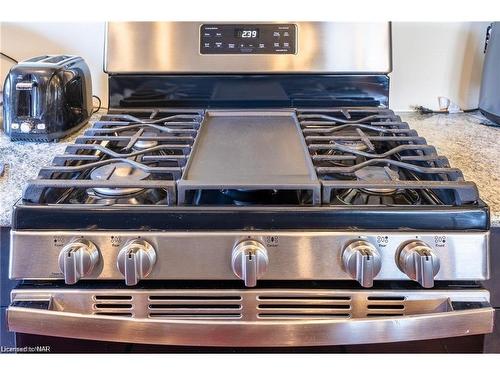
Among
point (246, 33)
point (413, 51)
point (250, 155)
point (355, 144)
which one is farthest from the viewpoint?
point (413, 51)

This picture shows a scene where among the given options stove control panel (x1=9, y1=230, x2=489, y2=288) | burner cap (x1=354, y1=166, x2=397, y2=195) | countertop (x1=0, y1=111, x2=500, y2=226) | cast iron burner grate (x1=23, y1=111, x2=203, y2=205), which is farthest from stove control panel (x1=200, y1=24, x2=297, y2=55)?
stove control panel (x1=9, y1=230, x2=489, y2=288)

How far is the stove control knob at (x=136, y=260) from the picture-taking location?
0.77 m

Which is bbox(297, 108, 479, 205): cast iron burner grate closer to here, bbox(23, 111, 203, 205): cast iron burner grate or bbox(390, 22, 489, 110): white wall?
bbox(23, 111, 203, 205): cast iron burner grate

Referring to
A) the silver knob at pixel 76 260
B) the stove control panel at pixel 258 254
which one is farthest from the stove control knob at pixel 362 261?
the silver knob at pixel 76 260

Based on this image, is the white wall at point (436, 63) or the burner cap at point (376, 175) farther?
the white wall at point (436, 63)

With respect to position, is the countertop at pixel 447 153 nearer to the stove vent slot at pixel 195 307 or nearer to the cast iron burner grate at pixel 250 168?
the cast iron burner grate at pixel 250 168

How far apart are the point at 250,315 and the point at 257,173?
9.3 inches

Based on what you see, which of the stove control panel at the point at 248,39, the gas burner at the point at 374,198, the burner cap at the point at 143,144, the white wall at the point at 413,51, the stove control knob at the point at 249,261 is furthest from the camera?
the white wall at the point at 413,51

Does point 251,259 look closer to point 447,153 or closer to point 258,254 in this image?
point 258,254

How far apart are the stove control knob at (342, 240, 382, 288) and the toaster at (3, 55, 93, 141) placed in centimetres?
75

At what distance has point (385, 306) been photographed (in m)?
0.82

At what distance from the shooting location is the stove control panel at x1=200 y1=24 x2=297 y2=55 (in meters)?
1.31

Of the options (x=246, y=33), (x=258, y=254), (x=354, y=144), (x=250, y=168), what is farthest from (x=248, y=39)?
(x=258, y=254)

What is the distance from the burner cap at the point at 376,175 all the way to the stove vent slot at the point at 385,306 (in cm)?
18
